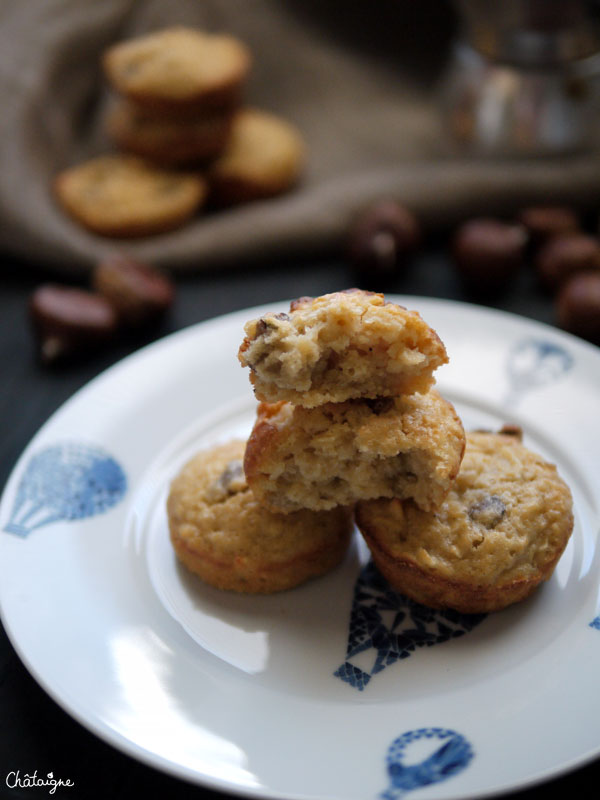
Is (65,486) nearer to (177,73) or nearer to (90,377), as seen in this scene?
(90,377)

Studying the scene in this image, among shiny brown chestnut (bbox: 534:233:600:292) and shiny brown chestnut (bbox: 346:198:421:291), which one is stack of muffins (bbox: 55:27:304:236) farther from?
shiny brown chestnut (bbox: 534:233:600:292)

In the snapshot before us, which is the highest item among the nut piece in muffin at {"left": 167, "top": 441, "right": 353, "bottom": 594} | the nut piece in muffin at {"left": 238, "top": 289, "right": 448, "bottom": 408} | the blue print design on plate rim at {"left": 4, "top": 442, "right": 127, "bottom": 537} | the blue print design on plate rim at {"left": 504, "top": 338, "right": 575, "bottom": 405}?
the nut piece in muffin at {"left": 238, "top": 289, "right": 448, "bottom": 408}

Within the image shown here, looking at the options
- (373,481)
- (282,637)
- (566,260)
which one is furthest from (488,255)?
(282,637)

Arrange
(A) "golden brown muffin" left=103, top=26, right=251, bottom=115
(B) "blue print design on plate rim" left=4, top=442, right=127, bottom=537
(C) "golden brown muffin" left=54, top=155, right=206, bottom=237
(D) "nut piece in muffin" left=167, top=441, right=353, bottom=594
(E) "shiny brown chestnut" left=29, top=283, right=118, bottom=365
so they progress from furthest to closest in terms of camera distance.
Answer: (C) "golden brown muffin" left=54, top=155, right=206, bottom=237 < (A) "golden brown muffin" left=103, top=26, right=251, bottom=115 < (E) "shiny brown chestnut" left=29, top=283, right=118, bottom=365 < (B) "blue print design on plate rim" left=4, top=442, right=127, bottom=537 < (D) "nut piece in muffin" left=167, top=441, right=353, bottom=594

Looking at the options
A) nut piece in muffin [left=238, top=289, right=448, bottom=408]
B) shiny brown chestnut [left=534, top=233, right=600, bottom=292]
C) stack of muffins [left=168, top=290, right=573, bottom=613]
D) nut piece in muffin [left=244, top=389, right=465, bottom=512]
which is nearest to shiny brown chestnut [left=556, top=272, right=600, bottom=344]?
shiny brown chestnut [left=534, top=233, right=600, bottom=292]

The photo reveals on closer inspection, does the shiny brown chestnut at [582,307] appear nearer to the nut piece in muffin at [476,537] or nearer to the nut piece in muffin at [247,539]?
the nut piece in muffin at [476,537]

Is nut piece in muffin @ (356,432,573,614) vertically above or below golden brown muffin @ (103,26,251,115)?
below
